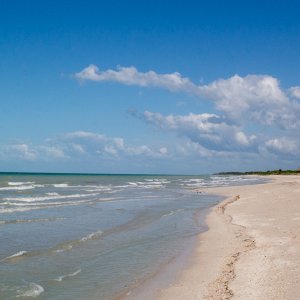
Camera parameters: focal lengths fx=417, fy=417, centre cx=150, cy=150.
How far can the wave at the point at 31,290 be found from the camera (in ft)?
27.1

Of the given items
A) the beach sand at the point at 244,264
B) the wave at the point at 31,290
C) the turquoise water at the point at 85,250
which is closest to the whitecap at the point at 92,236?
the turquoise water at the point at 85,250

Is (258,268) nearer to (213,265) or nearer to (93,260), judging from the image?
(213,265)

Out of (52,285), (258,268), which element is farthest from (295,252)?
(52,285)

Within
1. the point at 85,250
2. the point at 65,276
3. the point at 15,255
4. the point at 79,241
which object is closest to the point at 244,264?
the point at 65,276

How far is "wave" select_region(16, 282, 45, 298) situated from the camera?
8269 mm

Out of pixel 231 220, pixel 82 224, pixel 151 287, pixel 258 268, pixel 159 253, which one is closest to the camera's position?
pixel 151 287

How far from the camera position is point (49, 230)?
1625cm

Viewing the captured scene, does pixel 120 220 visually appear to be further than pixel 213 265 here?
Yes

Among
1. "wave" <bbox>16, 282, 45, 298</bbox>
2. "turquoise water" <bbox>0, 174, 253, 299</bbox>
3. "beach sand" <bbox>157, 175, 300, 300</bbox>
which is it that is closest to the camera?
"beach sand" <bbox>157, 175, 300, 300</bbox>

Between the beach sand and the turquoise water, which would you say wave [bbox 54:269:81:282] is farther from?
the beach sand

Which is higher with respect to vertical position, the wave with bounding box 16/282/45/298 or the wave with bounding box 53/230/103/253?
the wave with bounding box 53/230/103/253

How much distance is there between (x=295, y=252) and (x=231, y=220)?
862 centimetres

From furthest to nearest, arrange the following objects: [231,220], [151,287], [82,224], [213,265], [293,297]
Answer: [231,220]
[82,224]
[213,265]
[151,287]
[293,297]

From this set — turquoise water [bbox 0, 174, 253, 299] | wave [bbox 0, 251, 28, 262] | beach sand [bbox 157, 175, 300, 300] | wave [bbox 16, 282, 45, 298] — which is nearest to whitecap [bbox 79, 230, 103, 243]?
turquoise water [bbox 0, 174, 253, 299]
